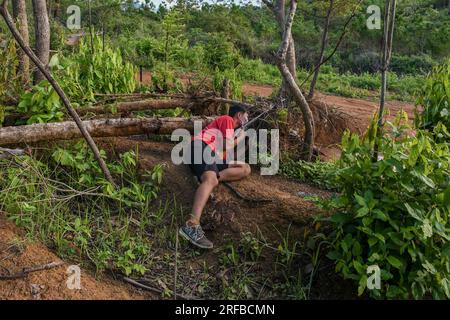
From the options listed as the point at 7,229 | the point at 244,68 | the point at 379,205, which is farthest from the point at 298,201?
the point at 244,68

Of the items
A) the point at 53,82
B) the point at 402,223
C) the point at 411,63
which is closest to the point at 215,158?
the point at 53,82

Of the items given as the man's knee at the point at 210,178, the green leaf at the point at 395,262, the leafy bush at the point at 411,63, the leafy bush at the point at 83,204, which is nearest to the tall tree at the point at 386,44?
the green leaf at the point at 395,262

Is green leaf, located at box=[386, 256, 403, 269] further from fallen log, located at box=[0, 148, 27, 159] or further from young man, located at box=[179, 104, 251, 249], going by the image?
fallen log, located at box=[0, 148, 27, 159]

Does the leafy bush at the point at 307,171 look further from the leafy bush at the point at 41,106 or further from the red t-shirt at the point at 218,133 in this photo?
the leafy bush at the point at 41,106

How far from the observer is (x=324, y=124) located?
608 cm

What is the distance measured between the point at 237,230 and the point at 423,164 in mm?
1370

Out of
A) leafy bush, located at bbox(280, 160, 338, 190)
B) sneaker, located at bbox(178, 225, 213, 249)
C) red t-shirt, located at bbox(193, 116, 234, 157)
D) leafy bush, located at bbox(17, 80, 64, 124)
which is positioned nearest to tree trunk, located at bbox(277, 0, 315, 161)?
leafy bush, located at bbox(280, 160, 338, 190)

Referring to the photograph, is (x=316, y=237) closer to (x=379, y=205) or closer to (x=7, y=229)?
(x=379, y=205)

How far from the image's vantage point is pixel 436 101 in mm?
4406

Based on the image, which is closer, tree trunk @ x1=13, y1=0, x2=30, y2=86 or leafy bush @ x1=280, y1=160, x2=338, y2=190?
leafy bush @ x1=280, y1=160, x2=338, y2=190

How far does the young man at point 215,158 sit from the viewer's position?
3.94 m

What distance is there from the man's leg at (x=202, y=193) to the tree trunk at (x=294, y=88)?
41.8 inches

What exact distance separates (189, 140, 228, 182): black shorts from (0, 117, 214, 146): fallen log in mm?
485

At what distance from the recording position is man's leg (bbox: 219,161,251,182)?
4230 mm
